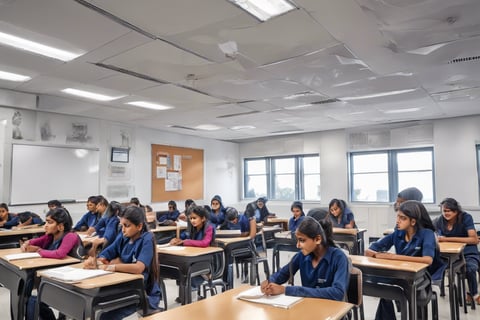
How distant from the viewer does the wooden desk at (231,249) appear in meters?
3.85

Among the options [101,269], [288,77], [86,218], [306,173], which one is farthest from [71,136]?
[306,173]

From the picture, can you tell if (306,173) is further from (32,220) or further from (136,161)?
(32,220)

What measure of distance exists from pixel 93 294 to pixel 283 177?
8.30 metres

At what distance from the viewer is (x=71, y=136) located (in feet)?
A: 22.2

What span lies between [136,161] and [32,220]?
250 cm

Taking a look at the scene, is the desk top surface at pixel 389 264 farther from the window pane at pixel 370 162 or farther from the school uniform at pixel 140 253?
the window pane at pixel 370 162

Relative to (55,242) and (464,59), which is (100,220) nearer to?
(55,242)

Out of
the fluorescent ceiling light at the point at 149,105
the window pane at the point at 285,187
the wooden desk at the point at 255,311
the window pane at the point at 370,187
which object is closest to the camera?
the wooden desk at the point at 255,311

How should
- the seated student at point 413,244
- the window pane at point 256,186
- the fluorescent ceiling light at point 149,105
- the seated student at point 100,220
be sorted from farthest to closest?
1. the window pane at point 256,186
2. the fluorescent ceiling light at point 149,105
3. the seated student at point 100,220
4. the seated student at point 413,244

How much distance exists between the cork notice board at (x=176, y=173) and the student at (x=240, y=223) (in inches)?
135

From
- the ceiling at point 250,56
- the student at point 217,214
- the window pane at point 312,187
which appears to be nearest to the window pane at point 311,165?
the window pane at point 312,187

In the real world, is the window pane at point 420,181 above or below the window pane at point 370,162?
below

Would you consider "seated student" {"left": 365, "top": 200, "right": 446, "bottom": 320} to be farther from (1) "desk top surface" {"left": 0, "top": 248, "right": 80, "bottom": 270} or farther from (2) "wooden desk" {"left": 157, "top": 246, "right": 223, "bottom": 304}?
(1) "desk top surface" {"left": 0, "top": 248, "right": 80, "bottom": 270}

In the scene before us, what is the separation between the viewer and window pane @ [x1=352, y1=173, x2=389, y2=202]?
337 inches
